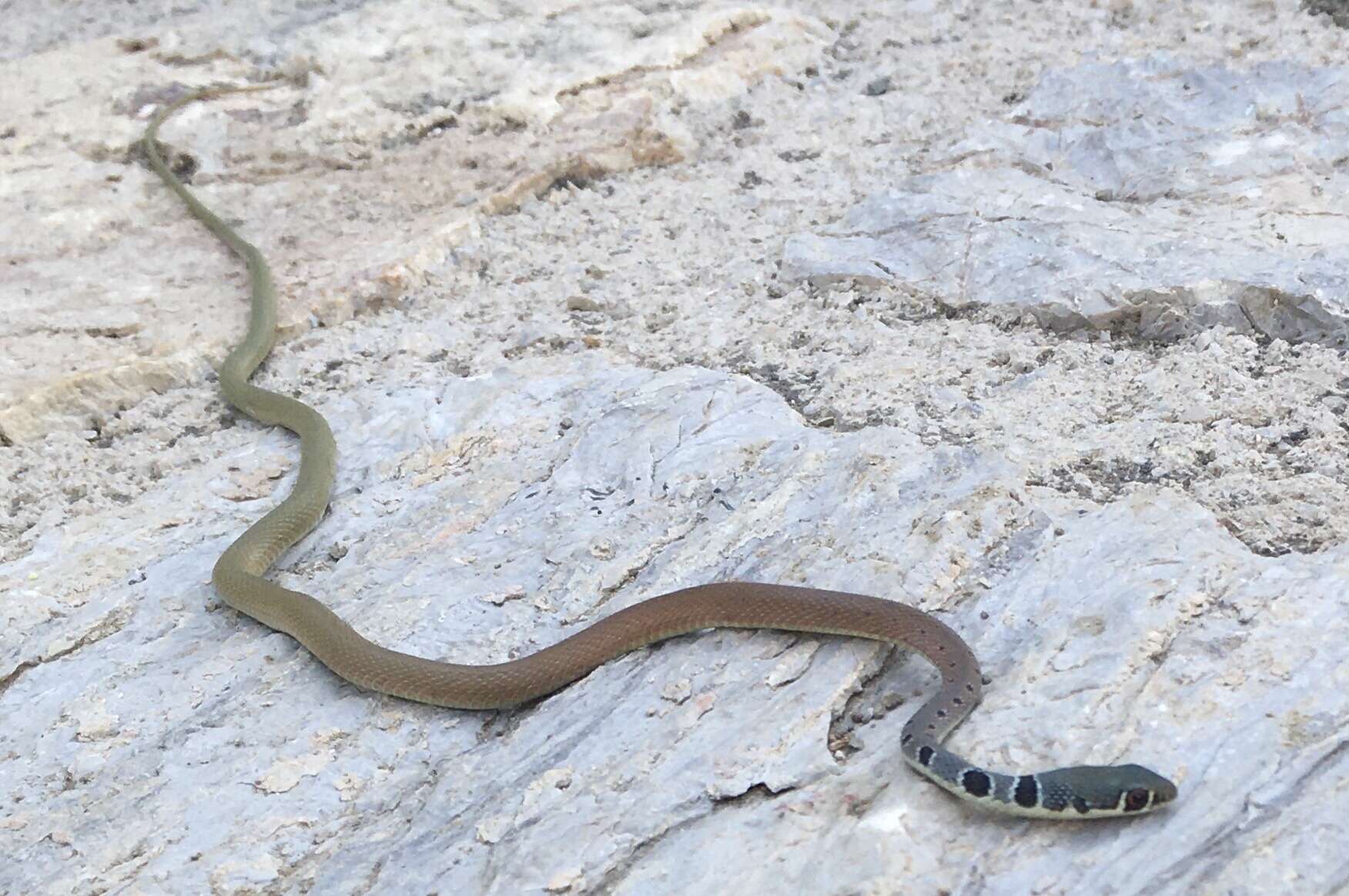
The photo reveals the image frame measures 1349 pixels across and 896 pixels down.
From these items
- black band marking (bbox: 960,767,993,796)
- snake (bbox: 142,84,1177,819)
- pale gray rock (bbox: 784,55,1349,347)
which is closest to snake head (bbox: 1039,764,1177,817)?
snake (bbox: 142,84,1177,819)

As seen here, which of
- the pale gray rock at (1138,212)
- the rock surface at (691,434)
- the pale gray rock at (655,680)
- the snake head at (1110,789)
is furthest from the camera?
the pale gray rock at (1138,212)

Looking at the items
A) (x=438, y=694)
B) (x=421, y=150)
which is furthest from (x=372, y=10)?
(x=438, y=694)

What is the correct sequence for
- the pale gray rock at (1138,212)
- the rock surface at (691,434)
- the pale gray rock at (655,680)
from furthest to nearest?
the pale gray rock at (1138,212) < the rock surface at (691,434) < the pale gray rock at (655,680)

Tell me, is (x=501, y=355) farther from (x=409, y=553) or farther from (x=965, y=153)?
(x=965, y=153)

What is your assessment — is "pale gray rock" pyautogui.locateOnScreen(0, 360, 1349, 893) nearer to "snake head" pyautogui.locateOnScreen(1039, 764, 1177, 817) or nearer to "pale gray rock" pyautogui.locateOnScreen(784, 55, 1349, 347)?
"snake head" pyautogui.locateOnScreen(1039, 764, 1177, 817)

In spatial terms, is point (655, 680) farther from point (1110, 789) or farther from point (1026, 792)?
point (1110, 789)

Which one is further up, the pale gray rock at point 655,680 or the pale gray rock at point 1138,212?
the pale gray rock at point 1138,212

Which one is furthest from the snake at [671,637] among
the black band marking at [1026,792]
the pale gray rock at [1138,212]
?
the pale gray rock at [1138,212]

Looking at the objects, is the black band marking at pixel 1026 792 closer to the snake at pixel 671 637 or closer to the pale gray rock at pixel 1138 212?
the snake at pixel 671 637
